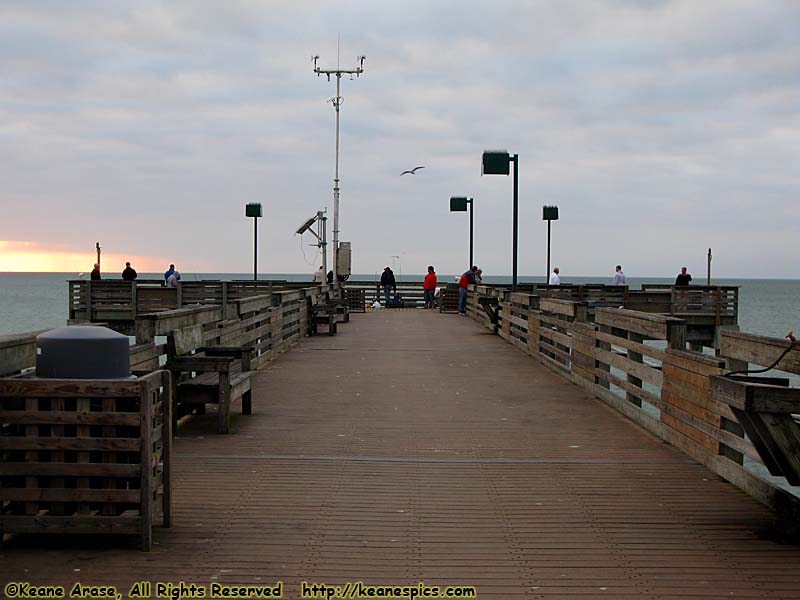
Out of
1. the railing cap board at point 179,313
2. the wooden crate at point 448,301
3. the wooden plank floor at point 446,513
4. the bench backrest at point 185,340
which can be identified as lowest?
the wooden plank floor at point 446,513

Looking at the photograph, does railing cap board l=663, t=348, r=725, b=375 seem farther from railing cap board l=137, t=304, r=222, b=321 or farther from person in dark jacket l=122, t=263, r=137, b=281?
person in dark jacket l=122, t=263, r=137, b=281

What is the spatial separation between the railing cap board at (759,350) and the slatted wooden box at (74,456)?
392 cm

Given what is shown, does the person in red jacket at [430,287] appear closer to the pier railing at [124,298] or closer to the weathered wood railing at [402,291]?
the weathered wood railing at [402,291]

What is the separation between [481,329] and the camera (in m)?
24.5

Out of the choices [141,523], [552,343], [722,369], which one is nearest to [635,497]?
[722,369]

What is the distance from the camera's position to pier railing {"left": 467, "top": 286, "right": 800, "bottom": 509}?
6.48 meters

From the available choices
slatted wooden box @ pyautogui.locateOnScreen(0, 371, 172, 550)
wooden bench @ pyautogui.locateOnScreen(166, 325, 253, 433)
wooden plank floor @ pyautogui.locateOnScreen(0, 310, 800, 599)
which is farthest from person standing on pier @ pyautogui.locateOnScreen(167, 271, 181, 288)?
slatted wooden box @ pyautogui.locateOnScreen(0, 371, 172, 550)

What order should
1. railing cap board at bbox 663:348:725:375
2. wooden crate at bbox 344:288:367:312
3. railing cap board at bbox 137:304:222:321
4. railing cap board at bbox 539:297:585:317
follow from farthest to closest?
wooden crate at bbox 344:288:367:312
railing cap board at bbox 539:297:585:317
railing cap board at bbox 137:304:222:321
railing cap board at bbox 663:348:725:375

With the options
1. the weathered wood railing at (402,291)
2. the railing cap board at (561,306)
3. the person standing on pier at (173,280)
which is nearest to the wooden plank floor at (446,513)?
the railing cap board at (561,306)

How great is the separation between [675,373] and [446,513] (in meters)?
3.04

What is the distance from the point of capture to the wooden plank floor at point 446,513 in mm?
4906

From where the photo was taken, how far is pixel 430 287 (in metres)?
38.8

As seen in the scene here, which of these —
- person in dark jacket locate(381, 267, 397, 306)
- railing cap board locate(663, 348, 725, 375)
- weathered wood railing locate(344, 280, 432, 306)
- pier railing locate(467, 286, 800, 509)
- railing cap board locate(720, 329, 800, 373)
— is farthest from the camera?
weathered wood railing locate(344, 280, 432, 306)

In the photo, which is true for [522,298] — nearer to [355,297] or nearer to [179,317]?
[179,317]
